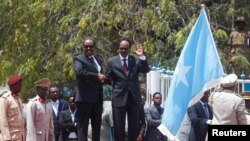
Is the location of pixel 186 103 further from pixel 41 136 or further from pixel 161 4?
pixel 161 4

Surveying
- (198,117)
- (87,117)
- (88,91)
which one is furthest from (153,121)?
(88,91)

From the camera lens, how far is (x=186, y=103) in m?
11.9

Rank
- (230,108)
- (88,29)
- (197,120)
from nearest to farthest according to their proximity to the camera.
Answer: (230,108)
(197,120)
(88,29)

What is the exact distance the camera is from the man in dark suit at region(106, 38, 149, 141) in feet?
38.4

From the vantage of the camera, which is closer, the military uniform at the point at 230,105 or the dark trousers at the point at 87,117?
the military uniform at the point at 230,105

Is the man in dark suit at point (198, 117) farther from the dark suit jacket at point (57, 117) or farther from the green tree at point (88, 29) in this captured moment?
the green tree at point (88, 29)

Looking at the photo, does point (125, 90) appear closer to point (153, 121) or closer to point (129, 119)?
point (129, 119)

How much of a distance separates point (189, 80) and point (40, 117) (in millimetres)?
2251

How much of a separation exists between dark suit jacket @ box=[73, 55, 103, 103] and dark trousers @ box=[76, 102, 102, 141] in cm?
10

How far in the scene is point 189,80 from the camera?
11914 millimetres

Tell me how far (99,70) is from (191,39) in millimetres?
1481

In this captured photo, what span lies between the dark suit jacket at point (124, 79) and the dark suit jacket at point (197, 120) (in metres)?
1.58

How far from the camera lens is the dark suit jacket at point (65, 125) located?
48.4 feet

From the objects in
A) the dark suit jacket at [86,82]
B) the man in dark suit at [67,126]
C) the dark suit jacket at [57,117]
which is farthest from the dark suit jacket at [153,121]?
the dark suit jacket at [86,82]
